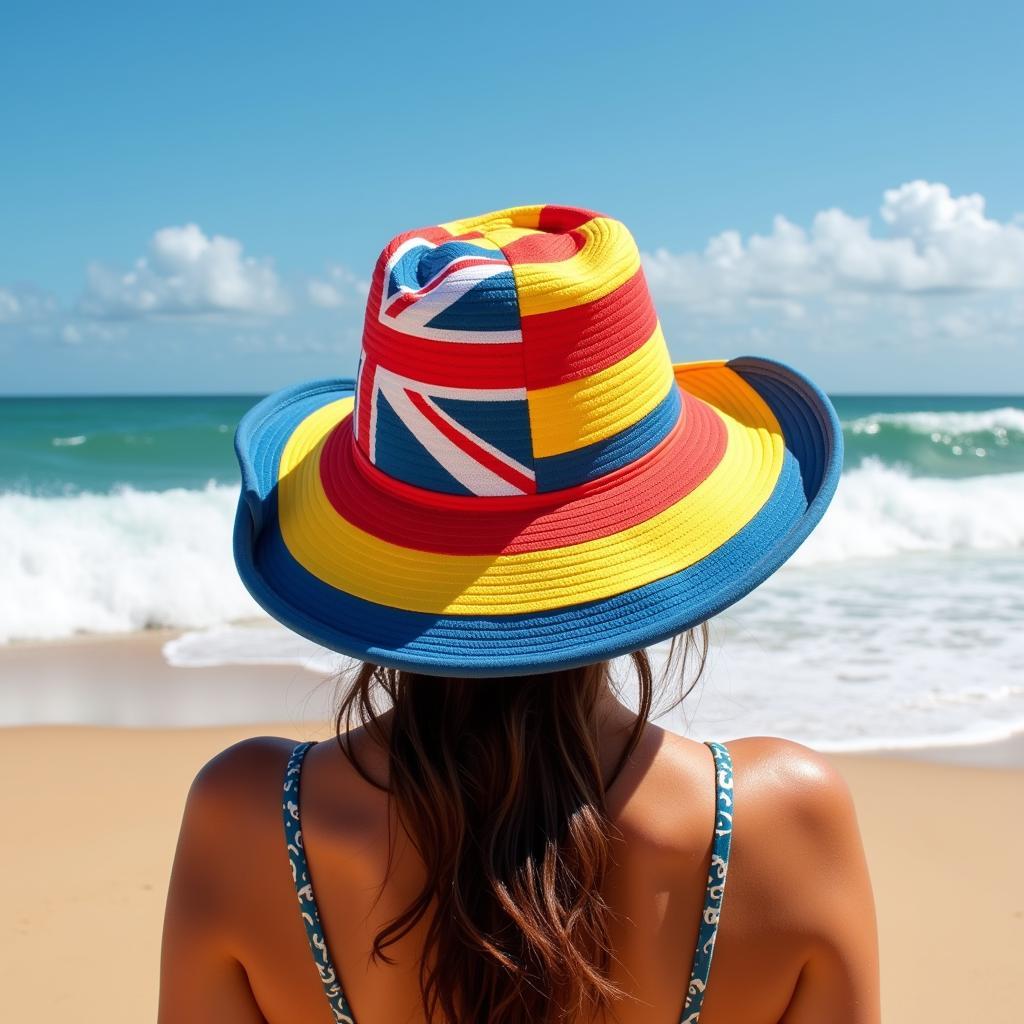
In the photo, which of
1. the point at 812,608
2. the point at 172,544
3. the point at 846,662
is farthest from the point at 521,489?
the point at 172,544

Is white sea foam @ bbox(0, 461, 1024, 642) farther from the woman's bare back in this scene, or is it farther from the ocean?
the woman's bare back

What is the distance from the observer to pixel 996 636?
21.9 feet

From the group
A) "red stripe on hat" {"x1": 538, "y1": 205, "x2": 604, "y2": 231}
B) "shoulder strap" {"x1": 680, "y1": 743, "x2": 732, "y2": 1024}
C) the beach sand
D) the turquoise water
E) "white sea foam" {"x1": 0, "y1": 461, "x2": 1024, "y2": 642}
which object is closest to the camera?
"shoulder strap" {"x1": 680, "y1": 743, "x2": 732, "y2": 1024}

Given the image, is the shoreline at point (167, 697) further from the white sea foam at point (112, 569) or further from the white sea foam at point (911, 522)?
the white sea foam at point (911, 522)

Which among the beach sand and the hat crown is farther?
the beach sand

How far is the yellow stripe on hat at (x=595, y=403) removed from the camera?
3.29 feet

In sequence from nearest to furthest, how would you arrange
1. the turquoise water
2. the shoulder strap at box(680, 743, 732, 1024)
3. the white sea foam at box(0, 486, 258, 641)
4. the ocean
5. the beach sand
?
the shoulder strap at box(680, 743, 732, 1024) → the beach sand → the ocean → the white sea foam at box(0, 486, 258, 641) → the turquoise water

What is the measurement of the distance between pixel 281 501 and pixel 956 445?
954 inches

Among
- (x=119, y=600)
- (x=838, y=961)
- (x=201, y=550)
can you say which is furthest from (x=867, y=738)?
(x=201, y=550)

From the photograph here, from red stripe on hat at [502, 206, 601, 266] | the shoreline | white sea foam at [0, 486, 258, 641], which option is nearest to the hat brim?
red stripe on hat at [502, 206, 601, 266]

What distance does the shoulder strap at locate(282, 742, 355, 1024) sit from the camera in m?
1.01

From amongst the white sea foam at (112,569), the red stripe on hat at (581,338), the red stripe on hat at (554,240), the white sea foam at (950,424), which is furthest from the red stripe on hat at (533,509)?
the white sea foam at (950,424)

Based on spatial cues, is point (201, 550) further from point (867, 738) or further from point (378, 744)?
point (378, 744)

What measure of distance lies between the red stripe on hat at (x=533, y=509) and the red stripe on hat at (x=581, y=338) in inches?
4.6
